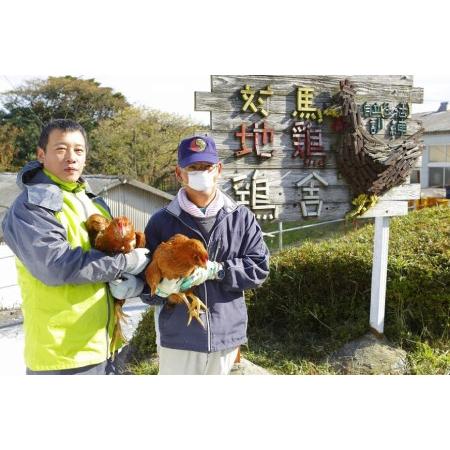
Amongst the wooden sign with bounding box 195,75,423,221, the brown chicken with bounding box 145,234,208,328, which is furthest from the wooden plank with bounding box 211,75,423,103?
the brown chicken with bounding box 145,234,208,328

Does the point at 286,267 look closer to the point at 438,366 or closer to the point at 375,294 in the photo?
the point at 375,294

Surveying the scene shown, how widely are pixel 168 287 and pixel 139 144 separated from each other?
31.3ft

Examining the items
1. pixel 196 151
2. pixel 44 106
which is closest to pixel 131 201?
pixel 44 106

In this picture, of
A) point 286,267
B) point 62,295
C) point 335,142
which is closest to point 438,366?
point 286,267

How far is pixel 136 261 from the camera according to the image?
2.13m

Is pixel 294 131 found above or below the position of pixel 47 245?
above

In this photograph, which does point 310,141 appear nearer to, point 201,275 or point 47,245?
point 201,275

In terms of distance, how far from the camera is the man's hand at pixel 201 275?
215 cm

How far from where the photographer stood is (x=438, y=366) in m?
3.68

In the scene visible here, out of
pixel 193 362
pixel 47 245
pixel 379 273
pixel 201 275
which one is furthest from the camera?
pixel 379 273

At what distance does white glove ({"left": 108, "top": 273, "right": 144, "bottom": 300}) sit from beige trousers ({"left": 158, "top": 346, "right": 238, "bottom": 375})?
1.07ft

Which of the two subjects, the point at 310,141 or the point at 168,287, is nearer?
the point at 168,287

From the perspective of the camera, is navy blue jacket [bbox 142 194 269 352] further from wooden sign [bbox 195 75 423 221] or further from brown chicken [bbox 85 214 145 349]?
wooden sign [bbox 195 75 423 221]

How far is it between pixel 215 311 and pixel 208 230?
1.18 ft
